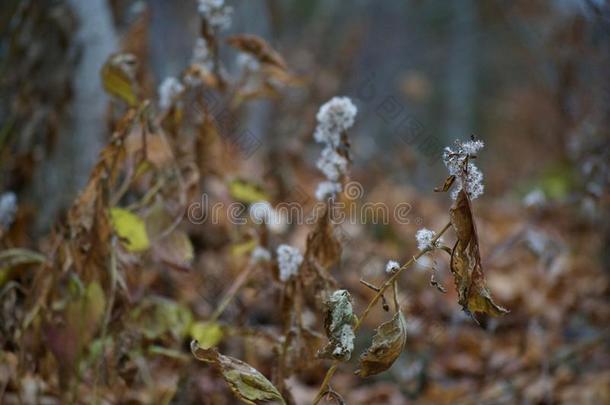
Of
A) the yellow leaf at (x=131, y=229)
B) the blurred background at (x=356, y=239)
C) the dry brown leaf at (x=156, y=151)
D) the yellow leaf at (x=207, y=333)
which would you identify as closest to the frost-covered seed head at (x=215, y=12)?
the blurred background at (x=356, y=239)

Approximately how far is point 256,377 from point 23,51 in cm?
172

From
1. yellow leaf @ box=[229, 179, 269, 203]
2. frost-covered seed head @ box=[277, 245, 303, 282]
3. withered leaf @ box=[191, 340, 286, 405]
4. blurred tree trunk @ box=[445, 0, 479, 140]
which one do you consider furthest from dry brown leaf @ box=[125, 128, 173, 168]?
blurred tree trunk @ box=[445, 0, 479, 140]

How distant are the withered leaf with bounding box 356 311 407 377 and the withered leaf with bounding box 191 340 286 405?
6.7 inches

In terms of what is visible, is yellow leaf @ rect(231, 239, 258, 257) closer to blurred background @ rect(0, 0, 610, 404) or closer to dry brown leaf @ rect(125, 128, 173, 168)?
blurred background @ rect(0, 0, 610, 404)

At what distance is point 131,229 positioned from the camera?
1.51 meters

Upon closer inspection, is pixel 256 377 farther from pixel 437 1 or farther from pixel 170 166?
pixel 437 1

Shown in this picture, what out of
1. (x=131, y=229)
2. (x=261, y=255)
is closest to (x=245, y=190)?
(x=261, y=255)

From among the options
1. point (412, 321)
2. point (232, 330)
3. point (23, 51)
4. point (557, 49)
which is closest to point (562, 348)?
point (412, 321)

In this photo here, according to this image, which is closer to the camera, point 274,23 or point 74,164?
point 74,164

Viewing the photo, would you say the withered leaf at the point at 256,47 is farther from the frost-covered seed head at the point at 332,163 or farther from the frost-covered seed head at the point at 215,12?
the frost-covered seed head at the point at 332,163

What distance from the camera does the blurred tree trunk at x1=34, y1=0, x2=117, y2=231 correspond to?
229cm

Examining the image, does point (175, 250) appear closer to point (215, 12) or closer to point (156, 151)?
point (156, 151)

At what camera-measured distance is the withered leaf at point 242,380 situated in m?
1.05

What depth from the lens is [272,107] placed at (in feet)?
17.2
